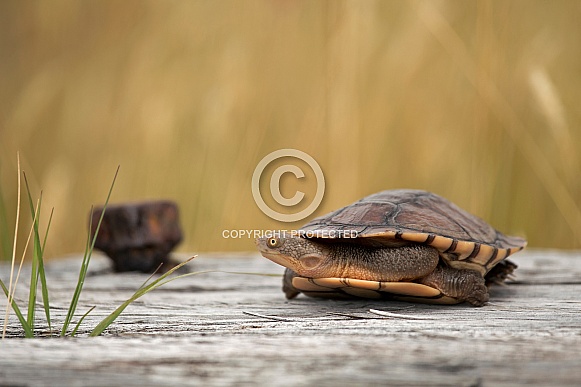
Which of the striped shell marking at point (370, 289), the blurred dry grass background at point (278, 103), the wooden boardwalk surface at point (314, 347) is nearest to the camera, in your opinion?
the wooden boardwalk surface at point (314, 347)

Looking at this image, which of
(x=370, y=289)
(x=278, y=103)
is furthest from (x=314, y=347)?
(x=278, y=103)

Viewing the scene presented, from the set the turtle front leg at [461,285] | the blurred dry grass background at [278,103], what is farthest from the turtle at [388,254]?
the blurred dry grass background at [278,103]

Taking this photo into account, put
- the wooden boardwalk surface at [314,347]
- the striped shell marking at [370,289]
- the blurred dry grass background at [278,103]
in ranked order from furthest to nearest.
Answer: the blurred dry grass background at [278,103]
the striped shell marking at [370,289]
the wooden boardwalk surface at [314,347]

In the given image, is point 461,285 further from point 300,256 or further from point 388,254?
point 300,256

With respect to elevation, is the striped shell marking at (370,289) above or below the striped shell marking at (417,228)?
below

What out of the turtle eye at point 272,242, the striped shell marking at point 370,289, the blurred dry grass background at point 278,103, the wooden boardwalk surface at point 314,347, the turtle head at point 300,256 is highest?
the blurred dry grass background at point 278,103

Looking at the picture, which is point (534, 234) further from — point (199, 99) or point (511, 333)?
point (511, 333)

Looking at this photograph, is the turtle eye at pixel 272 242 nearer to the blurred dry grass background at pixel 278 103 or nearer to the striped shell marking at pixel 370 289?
the striped shell marking at pixel 370 289

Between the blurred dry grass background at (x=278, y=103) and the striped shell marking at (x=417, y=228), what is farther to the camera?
the blurred dry grass background at (x=278, y=103)
